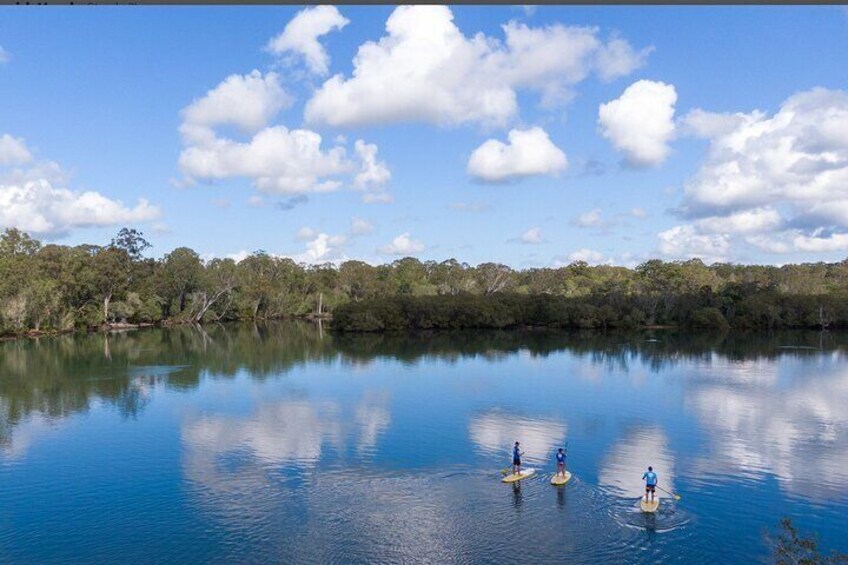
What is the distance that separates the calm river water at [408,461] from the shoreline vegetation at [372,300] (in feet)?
150

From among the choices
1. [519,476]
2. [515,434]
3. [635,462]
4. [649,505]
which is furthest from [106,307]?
[649,505]

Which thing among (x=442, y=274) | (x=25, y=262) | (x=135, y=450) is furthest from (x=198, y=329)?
(x=135, y=450)

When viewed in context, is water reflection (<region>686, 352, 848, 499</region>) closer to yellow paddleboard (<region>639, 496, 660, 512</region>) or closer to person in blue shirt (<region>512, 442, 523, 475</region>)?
yellow paddleboard (<region>639, 496, 660, 512</region>)

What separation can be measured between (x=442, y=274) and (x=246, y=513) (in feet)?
469

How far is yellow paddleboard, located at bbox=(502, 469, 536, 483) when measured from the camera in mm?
29266

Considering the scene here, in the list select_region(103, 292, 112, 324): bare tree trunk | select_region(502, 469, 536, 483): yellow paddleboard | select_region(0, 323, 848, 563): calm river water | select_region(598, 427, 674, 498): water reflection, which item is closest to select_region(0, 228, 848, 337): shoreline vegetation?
select_region(103, 292, 112, 324): bare tree trunk

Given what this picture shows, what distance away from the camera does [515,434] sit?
38.7m

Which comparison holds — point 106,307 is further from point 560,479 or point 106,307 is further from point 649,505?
point 649,505

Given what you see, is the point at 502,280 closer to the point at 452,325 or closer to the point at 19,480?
the point at 452,325

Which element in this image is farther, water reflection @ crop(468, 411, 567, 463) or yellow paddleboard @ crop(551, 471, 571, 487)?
water reflection @ crop(468, 411, 567, 463)

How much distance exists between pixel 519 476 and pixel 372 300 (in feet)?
299

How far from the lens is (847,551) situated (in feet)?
74.9

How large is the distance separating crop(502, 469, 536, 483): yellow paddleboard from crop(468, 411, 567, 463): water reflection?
103 inches

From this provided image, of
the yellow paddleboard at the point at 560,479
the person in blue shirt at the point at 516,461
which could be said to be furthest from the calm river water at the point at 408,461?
the person in blue shirt at the point at 516,461
